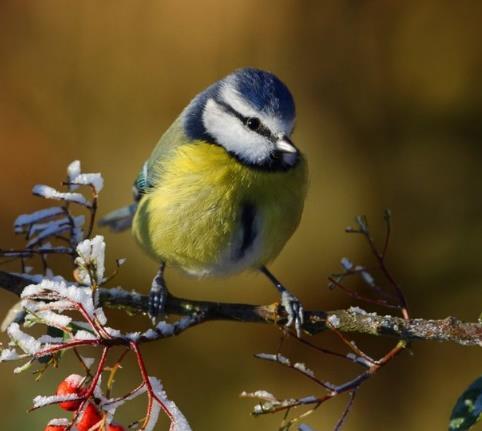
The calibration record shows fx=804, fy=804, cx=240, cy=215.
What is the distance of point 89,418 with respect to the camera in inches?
54.3

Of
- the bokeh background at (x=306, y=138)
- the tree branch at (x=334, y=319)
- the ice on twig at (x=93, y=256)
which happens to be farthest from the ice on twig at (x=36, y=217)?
the bokeh background at (x=306, y=138)

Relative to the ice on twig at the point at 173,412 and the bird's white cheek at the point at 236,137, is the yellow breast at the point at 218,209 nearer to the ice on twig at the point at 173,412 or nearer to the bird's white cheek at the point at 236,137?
the bird's white cheek at the point at 236,137

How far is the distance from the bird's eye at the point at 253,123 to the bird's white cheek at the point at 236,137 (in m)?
0.02

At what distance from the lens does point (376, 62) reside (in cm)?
366

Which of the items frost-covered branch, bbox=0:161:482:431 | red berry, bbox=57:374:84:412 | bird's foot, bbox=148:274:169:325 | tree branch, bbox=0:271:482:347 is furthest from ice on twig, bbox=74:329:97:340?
bird's foot, bbox=148:274:169:325

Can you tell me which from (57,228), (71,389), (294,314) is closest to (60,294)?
(71,389)

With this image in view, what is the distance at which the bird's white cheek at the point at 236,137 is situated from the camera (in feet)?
6.98

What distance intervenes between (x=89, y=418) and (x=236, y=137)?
39.1 inches

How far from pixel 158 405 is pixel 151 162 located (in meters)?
1.24

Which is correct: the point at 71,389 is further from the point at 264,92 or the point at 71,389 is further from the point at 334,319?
the point at 264,92

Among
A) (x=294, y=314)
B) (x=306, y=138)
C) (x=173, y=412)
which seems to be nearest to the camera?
(x=173, y=412)

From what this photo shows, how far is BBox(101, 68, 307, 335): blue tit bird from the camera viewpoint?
211cm

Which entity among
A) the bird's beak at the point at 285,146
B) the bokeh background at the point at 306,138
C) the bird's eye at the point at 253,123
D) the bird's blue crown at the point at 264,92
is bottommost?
the bokeh background at the point at 306,138

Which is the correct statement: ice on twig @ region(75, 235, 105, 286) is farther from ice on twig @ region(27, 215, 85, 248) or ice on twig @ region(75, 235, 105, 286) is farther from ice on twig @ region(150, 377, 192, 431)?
ice on twig @ region(27, 215, 85, 248)
